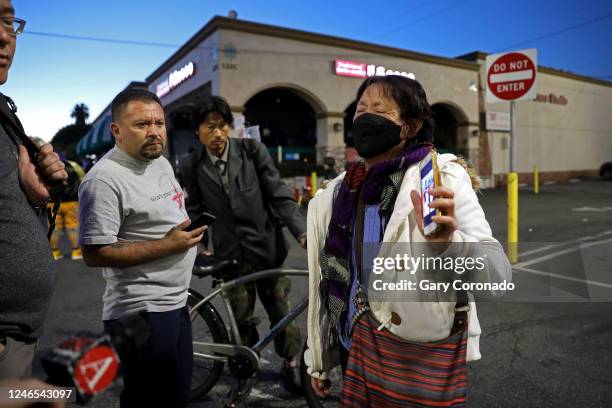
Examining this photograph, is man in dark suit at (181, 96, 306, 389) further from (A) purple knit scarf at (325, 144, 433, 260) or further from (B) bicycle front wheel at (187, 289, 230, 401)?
(A) purple knit scarf at (325, 144, 433, 260)

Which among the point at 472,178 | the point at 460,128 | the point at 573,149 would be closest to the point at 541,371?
the point at 472,178

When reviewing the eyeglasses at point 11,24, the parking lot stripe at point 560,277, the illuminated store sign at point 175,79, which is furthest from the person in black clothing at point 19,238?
the illuminated store sign at point 175,79

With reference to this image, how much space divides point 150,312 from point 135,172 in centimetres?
63

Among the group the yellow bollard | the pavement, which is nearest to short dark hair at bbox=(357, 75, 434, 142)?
the pavement

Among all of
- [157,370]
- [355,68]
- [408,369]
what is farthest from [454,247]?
[355,68]

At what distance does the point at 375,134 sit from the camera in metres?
1.57

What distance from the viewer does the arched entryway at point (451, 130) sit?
887 inches

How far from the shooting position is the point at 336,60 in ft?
59.7

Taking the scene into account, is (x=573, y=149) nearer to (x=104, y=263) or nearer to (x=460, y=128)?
(x=460, y=128)

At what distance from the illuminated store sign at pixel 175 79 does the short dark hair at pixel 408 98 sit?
18459mm

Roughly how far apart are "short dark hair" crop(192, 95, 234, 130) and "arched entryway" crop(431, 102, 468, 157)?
64.0ft

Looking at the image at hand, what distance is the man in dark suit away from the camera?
9.34 feet

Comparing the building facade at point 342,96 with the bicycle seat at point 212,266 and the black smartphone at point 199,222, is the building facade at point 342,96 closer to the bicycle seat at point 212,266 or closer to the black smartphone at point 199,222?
the bicycle seat at point 212,266

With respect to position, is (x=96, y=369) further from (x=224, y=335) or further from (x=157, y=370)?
(x=224, y=335)
